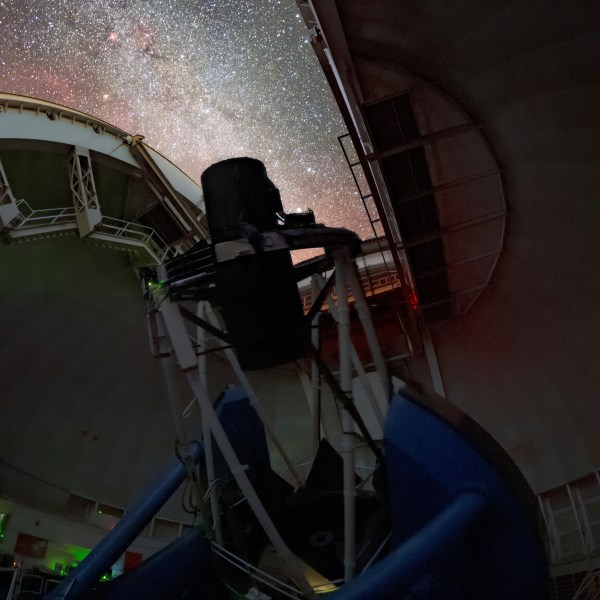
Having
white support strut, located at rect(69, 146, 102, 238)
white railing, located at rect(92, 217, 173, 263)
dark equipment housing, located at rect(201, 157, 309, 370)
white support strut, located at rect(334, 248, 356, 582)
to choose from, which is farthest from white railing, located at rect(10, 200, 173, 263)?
white support strut, located at rect(334, 248, 356, 582)

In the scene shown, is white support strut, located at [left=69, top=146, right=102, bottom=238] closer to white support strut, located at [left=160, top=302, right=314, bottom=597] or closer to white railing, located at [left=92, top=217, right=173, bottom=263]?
white railing, located at [left=92, top=217, right=173, bottom=263]

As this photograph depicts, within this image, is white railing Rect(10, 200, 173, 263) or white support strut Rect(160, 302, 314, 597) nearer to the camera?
white support strut Rect(160, 302, 314, 597)

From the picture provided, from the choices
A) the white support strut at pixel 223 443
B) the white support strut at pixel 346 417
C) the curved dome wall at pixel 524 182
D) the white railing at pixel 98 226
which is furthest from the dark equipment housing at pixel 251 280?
the white railing at pixel 98 226

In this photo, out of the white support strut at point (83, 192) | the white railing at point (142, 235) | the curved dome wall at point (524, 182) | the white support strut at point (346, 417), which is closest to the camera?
the white support strut at point (346, 417)

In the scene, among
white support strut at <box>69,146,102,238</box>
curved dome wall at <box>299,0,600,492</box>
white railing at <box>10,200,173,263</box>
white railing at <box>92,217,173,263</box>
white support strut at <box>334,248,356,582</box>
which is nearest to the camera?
white support strut at <box>334,248,356,582</box>

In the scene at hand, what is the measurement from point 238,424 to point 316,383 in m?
1.82

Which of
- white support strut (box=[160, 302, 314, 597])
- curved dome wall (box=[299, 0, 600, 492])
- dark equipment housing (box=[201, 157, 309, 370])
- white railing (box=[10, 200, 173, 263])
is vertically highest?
white railing (box=[10, 200, 173, 263])

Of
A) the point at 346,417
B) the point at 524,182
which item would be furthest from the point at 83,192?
the point at 524,182

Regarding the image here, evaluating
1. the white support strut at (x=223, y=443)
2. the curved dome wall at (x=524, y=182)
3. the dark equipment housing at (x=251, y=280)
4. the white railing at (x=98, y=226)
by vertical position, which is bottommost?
the white support strut at (x=223, y=443)

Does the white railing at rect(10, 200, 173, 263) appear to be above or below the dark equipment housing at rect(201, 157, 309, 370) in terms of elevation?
above

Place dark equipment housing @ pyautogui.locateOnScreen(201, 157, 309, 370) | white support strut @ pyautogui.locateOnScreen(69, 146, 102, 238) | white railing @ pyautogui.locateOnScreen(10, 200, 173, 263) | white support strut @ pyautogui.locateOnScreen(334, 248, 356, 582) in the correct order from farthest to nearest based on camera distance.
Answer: white support strut @ pyautogui.locateOnScreen(69, 146, 102, 238) < white railing @ pyautogui.locateOnScreen(10, 200, 173, 263) < dark equipment housing @ pyautogui.locateOnScreen(201, 157, 309, 370) < white support strut @ pyautogui.locateOnScreen(334, 248, 356, 582)

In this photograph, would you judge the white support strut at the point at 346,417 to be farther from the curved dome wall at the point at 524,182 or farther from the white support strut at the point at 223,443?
the curved dome wall at the point at 524,182

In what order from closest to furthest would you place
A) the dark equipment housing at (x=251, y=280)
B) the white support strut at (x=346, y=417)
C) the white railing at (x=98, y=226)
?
1. the white support strut at (x=346, y=417)
2. the dark equipment housing at (x=251, y=280)
3. the white railing at (x=98, y=226)

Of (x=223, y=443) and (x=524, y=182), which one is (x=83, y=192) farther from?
(x=524, y=182)
